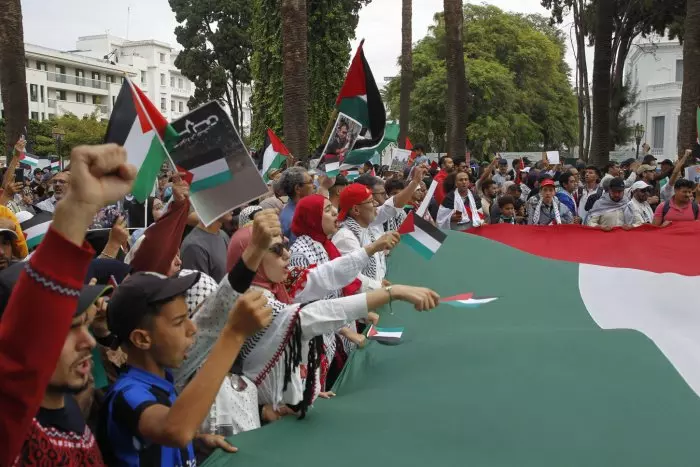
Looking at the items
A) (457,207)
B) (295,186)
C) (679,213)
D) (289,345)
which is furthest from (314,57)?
(289,345)

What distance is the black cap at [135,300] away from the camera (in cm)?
248

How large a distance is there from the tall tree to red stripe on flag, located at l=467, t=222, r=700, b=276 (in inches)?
1340

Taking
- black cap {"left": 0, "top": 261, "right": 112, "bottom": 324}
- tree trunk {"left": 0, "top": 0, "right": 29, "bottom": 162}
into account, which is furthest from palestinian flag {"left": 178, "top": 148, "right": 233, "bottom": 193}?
tree trunk {"left": 0, "top": 0, "right": 29, "bottom": 162}

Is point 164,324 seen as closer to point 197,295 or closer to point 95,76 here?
point 197,295

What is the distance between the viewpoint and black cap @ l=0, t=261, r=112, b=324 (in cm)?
218

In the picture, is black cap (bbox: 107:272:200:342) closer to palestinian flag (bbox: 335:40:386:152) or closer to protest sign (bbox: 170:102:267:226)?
protest sign (bbox: 170:102:267:226)

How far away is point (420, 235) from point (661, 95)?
63.8m

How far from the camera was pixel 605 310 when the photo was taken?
17.0 ft

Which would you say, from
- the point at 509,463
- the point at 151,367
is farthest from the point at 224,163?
the point at 509,463

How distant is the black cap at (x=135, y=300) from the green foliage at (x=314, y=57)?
24.3m

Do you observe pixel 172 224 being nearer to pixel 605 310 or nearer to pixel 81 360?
pixel 81 360

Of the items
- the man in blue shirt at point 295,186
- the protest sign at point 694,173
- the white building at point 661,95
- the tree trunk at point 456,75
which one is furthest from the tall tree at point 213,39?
the white building at point 661,95

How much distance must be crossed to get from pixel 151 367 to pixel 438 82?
135 feet

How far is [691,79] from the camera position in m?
14.2
